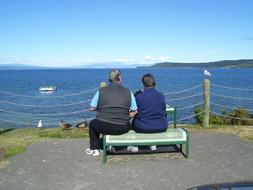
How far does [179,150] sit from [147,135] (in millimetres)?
1174

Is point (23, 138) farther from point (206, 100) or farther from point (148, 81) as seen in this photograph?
point (206, 100)

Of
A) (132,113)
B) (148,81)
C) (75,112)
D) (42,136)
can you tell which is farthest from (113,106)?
(75,112)

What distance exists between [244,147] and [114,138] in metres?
3.12

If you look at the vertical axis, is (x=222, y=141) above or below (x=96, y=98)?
below

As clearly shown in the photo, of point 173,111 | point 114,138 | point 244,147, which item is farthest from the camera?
point 173,111

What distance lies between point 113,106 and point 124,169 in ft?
4.11

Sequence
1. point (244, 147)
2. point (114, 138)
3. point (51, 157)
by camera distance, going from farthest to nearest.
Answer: point (244, 147), point (51, 157), point (114, 138)

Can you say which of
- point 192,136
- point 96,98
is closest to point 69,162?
point 96,98

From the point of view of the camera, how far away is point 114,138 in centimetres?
757

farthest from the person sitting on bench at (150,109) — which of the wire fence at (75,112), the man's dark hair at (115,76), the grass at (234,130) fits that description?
the wire fence at (75,112)

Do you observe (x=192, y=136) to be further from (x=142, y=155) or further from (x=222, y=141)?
(x=142, y=155)

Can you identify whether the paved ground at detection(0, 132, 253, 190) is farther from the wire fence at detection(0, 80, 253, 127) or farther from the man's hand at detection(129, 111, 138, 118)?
the wire fence at detection(0, 80, 253, 127)

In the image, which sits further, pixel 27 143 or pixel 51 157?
pixel 27 143

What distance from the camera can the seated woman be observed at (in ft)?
25.6
